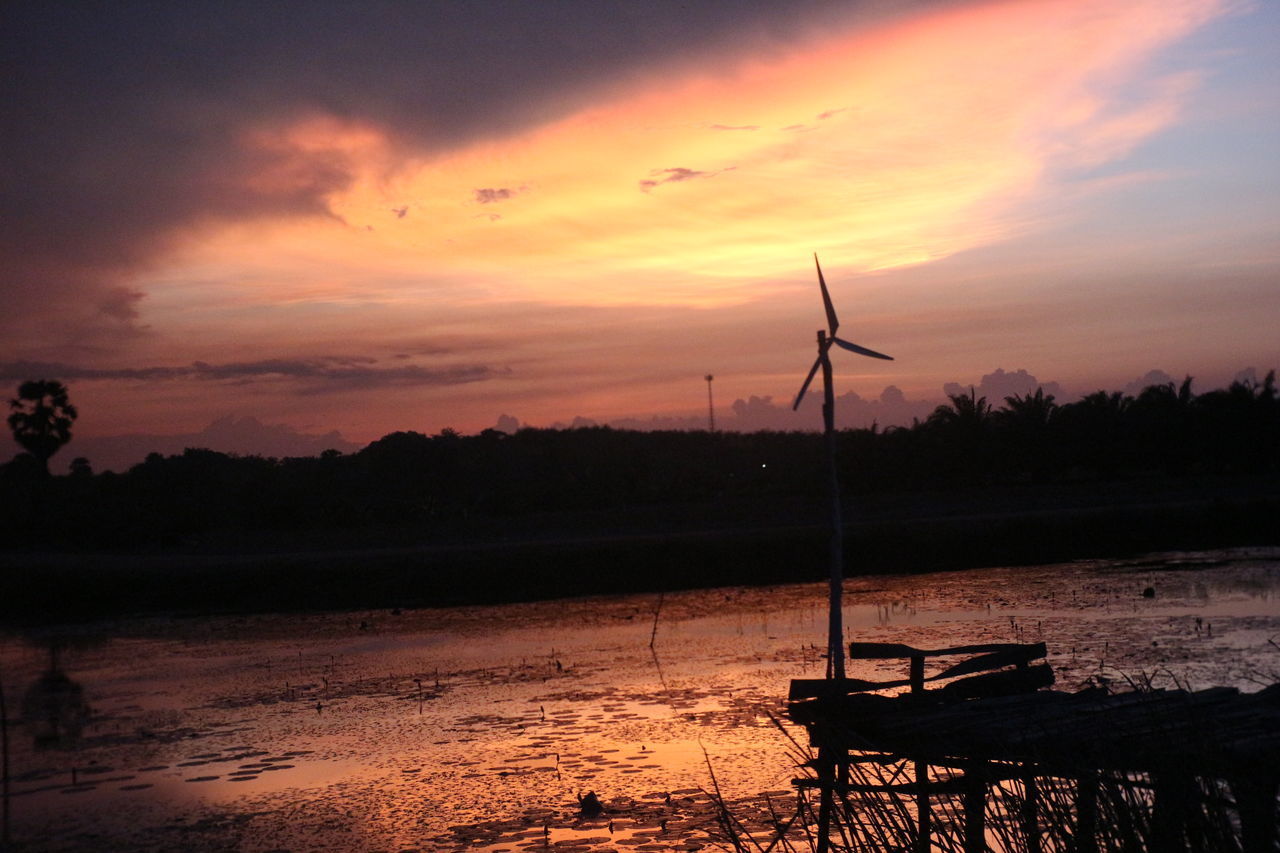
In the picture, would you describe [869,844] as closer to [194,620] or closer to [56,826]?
[56,826]

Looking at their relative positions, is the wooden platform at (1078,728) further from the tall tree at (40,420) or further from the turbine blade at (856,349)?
the tall tree at (40,420)

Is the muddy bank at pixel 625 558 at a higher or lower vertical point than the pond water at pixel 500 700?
higher

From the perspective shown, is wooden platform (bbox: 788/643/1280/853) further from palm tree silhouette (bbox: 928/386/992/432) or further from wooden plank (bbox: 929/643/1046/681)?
palm tree silhouette (bbox: 928/386/992/432)

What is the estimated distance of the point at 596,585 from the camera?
127ft

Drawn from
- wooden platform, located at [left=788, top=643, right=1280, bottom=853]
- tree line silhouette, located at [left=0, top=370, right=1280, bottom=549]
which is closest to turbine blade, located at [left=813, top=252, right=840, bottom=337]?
wooden platform, located at [left=788, top=643, right=1280, bottom=853]

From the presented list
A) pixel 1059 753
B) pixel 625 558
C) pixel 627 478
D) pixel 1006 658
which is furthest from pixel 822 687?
pixel 627 478

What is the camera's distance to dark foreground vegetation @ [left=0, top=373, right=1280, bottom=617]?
136ft

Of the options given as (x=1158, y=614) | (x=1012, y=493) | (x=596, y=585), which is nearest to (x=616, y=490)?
(x=1012, y=493)

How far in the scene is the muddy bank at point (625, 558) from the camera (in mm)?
38906

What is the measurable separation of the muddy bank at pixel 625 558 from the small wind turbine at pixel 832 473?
16749mm

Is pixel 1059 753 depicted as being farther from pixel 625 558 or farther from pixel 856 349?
pixel 625 558

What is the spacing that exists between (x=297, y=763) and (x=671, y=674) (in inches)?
272

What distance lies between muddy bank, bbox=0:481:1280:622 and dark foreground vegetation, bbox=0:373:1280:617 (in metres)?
0.18

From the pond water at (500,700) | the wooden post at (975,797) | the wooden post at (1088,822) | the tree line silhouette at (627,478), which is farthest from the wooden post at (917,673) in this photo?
the tree line silhouette at (627,478)
